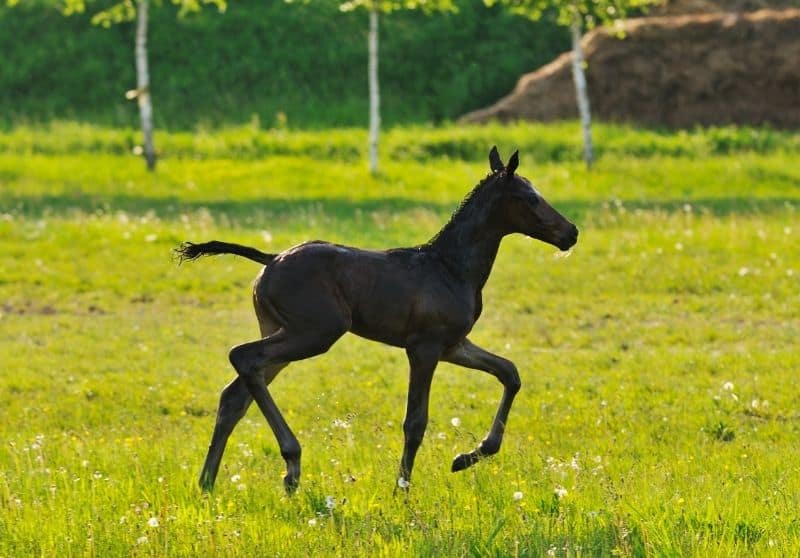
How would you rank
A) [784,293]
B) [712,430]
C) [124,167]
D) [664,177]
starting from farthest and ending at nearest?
[124,167] < [664,177] < [784,293] < [712,430]

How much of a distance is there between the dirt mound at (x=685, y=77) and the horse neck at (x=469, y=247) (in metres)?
25.1

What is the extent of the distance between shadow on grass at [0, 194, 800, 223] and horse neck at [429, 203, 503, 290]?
49.3 feet

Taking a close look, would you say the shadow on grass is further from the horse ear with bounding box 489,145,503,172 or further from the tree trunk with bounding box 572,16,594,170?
the horse ear with bounding box 489,145,503,172

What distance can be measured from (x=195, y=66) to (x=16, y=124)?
545 cm

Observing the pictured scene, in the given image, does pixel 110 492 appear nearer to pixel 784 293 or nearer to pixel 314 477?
pixel 314 477

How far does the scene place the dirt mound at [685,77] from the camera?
33125mm

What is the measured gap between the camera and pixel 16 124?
34.0 metres

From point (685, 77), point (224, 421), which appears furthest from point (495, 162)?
point (685, 77)

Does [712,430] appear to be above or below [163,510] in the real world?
below

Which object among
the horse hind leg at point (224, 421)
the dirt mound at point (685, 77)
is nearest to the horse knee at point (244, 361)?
the horse hind leg at point (224, 421)

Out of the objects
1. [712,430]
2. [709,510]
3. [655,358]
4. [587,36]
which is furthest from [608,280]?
[587,36]

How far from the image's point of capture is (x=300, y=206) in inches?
985

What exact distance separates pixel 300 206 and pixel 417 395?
1711 centimetres

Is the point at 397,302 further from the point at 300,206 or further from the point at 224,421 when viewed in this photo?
the point at 300,206
